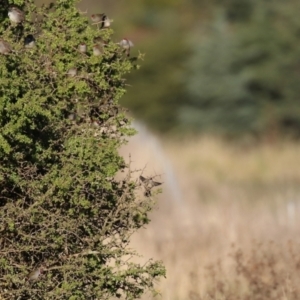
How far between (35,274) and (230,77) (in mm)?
29016

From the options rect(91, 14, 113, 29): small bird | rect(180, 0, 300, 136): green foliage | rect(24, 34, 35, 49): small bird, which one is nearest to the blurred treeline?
rect(180, 0, 300, 136): green foliage

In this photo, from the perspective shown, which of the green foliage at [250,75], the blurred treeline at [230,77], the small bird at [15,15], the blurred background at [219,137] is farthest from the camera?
the blurred treeline at [230,77]

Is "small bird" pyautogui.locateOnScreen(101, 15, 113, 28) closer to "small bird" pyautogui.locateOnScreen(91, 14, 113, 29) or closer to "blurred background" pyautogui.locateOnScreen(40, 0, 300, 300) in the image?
"small bird" pyautogui.locateOnScreen(91, 14, 113, 29)

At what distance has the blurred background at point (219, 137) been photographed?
736 centimetres

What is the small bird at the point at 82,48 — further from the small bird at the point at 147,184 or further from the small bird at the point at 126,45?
the small bird at the point at 147,184

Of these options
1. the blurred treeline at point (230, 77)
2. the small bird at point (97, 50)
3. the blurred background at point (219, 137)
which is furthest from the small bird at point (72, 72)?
the blurred treeline at point (230, 77)

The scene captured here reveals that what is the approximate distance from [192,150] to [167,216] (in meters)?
12.6

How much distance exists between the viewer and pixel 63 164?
17.2 ft

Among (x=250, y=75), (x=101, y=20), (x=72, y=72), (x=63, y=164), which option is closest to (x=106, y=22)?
(x=101, y=20)

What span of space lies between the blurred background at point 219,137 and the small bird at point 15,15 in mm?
2146

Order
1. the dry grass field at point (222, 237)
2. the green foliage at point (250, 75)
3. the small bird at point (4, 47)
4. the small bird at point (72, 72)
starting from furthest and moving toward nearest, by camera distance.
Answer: the green foliage at point (250, 75)
the dry grass field at point (222, 237)
the small bird at point (72, 72)
the small bird at point (4, 47)

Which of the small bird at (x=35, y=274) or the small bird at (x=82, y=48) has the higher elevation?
the small bird at (x=82, y=48)

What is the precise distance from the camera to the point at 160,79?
125 feet

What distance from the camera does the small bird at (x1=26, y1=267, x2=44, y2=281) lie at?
5211mm
